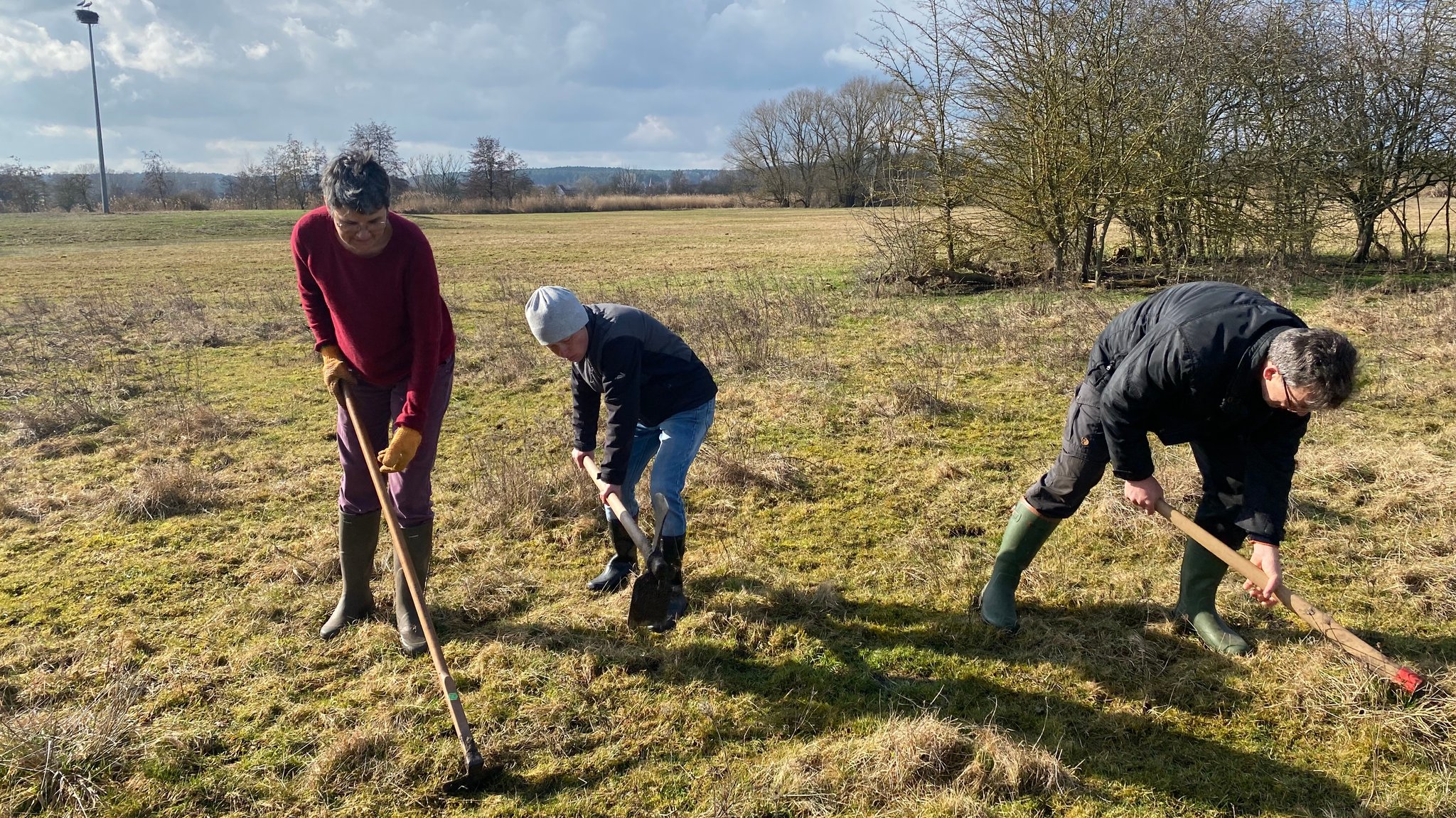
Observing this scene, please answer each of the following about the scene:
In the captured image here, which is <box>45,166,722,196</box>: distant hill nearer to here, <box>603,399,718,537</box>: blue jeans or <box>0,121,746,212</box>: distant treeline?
<box>0,121,746,212</box>: distant treeline

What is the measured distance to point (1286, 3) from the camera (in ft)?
41.2

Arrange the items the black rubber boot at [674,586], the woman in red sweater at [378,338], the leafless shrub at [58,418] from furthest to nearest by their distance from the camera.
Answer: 1. the leafless shrub at [58,418]
2. the black rubber boot at [674,586]
3. the woman in red sweater at [378,338]

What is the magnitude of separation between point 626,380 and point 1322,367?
7.81ft

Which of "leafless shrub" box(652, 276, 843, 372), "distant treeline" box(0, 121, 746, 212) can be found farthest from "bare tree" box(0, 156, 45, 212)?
"leafless shrub" box(652, 276, 843, 372)

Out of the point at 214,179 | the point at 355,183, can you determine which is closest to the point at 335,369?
the point at 355,183

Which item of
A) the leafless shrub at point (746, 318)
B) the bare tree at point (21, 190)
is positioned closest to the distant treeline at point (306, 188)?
the bare tree at point (21, 190)

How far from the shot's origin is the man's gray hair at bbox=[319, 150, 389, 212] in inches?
113

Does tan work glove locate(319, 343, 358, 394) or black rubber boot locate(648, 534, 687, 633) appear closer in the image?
tan work glove locate(319, 343, 358, 394)

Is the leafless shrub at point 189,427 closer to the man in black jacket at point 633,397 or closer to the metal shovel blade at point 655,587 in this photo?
the man in black jacket at point 633,397

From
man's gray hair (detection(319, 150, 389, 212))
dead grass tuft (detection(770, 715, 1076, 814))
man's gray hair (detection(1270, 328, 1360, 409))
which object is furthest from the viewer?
man's gray hair (detection(319, 150, 389, 212))

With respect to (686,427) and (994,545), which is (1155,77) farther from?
(686,427)

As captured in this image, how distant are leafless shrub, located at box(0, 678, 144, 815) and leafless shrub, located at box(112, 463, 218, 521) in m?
2.26

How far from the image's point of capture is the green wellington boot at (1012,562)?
3557 mm

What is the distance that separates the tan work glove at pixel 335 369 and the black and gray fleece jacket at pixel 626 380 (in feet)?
3.04
